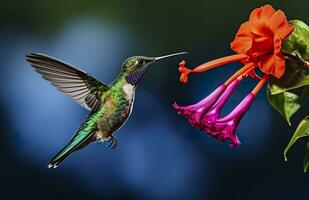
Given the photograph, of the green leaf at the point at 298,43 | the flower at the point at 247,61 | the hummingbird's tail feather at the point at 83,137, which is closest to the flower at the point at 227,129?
the flower at the point at 247,61

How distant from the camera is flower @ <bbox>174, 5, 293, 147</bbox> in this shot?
0.83 metres

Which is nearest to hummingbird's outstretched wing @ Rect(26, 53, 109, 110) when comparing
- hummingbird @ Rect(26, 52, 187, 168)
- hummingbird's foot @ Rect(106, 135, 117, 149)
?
hummingbird @ Rect(26, 52, 187, 168)

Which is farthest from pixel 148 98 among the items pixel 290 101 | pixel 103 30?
pixel 290 101

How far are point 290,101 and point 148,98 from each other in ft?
8.43

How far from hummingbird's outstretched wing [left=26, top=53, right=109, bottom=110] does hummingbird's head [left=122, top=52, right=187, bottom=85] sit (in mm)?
80

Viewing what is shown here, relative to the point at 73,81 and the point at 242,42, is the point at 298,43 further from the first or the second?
the point at 73,81

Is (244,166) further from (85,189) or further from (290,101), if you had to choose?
(290,101)

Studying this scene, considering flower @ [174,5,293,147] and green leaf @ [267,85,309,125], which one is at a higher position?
flower @ [174,5,293,147]

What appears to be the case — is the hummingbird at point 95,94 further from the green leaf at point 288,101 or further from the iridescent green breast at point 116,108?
the green leaf at point 288,101

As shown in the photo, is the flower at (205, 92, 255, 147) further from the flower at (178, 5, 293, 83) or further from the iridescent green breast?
the iridescent green breast

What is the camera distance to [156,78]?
3.52 metres

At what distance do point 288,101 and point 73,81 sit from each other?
1.85 ft

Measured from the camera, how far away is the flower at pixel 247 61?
827mm

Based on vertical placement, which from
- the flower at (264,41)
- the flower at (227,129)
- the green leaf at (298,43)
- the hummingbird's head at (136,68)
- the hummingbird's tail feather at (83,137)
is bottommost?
the hummingbird's tail feather at (83,137)
